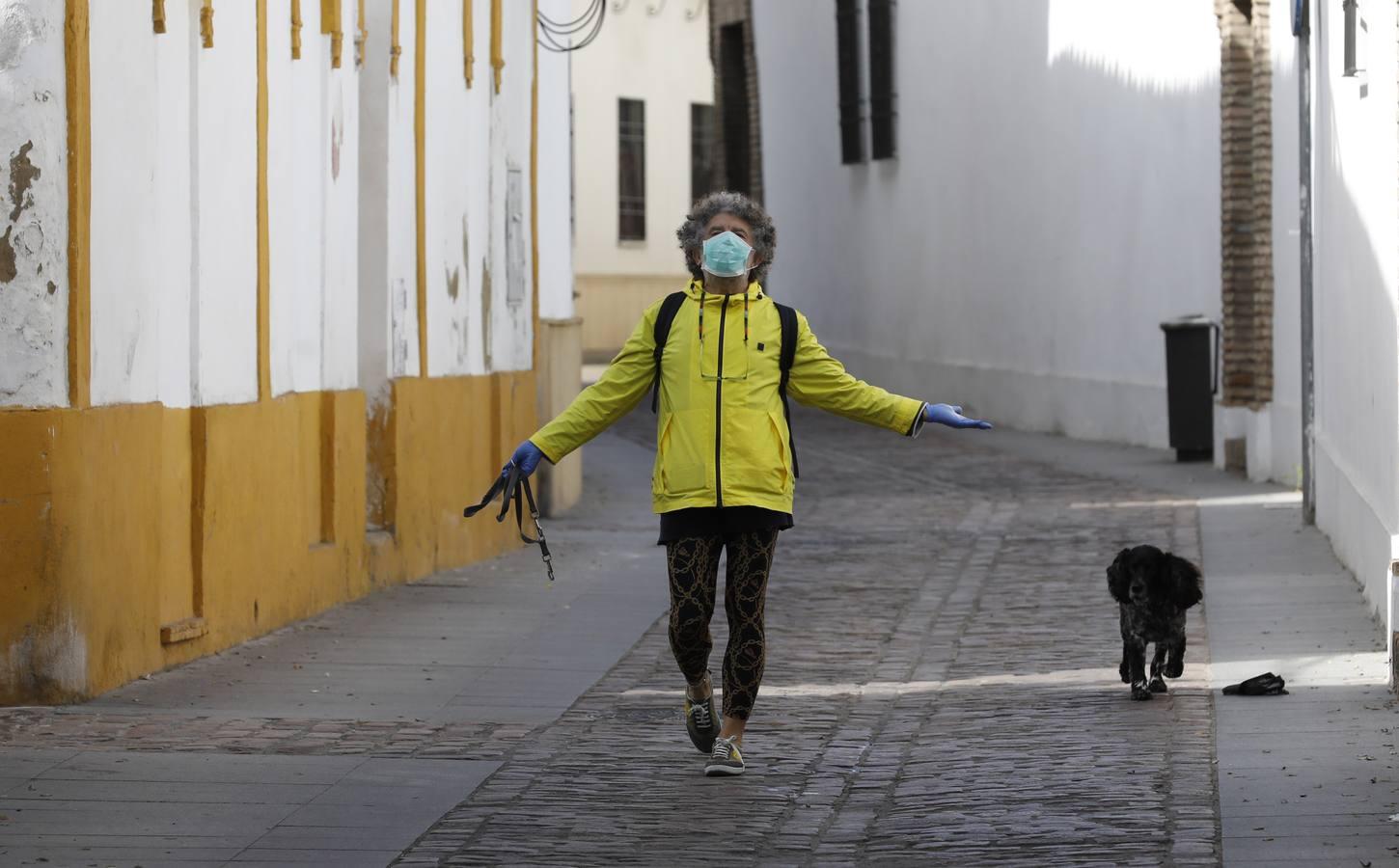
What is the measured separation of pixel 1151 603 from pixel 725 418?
2307 mm

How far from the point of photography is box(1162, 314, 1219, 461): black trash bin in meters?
20.4

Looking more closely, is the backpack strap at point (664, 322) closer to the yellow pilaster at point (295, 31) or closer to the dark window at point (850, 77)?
the yellow pilaster at point (295, 31)

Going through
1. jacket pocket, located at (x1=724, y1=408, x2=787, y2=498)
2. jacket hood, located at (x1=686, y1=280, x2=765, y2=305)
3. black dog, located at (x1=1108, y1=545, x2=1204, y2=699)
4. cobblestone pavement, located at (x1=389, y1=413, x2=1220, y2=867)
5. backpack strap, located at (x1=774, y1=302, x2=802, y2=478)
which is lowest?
cobblestone pavement, located at (x1=389, y1=413, x2=1220, y2=867)

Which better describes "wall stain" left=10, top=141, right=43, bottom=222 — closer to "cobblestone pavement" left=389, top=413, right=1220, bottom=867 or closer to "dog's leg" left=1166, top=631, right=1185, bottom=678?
"cobblestone pavement" left=389, top=413, right=1220, bottom=867

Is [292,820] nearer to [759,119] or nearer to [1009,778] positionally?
[1009,778]

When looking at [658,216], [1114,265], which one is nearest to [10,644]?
[1114,265]

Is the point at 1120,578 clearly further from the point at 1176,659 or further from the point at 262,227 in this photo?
the point at 262,227

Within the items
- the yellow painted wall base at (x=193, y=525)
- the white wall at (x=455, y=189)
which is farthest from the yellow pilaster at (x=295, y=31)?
the white wall at (x=455, y=189)

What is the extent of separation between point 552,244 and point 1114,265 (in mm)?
7686

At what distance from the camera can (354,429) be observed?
41.8 feet

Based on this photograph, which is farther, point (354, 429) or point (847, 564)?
point (847, 564)

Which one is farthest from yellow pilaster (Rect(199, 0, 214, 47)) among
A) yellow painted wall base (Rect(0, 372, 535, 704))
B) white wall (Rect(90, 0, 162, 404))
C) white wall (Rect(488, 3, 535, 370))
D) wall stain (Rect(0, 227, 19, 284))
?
white wall (Rect(488, 3, 535, 370))

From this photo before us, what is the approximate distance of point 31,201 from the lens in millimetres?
8922

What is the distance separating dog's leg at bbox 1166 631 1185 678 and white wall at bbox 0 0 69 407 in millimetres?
4269
